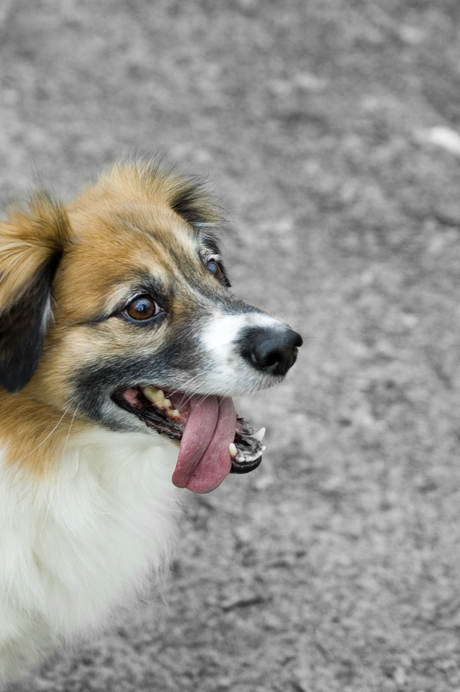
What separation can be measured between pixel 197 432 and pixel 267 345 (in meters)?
0.42

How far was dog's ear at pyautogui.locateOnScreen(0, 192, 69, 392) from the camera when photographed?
2459 millimetres

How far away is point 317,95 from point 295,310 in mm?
2810

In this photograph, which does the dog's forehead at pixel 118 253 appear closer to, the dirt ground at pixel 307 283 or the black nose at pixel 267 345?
the black nose at pixel 267 345

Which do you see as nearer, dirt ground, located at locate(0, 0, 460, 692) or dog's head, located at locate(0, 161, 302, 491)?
dog's head, located at locate(0, 161, 302, 491)

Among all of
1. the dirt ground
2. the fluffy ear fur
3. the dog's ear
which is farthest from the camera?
the dirt ground

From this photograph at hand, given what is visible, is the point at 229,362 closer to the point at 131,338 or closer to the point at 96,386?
the point at 131,338

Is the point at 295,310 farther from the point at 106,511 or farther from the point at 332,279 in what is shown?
the point at 106,511

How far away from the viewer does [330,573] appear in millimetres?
3951

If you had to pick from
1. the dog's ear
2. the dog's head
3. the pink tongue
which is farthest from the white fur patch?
the dog's ear

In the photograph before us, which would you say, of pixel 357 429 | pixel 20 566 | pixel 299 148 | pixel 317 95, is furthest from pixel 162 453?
pixel 317 95

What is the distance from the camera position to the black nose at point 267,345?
2.52 meters

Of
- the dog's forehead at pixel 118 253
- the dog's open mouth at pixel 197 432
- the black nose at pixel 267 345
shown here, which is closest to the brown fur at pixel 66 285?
the dog's forehead at pixel 118 253

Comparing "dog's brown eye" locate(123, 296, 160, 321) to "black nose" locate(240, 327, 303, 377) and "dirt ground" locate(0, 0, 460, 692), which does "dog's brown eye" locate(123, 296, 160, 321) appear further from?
"dirt ground" locate(0, 0, 460, 692)

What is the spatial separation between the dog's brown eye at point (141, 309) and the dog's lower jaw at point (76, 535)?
1.48 feet
